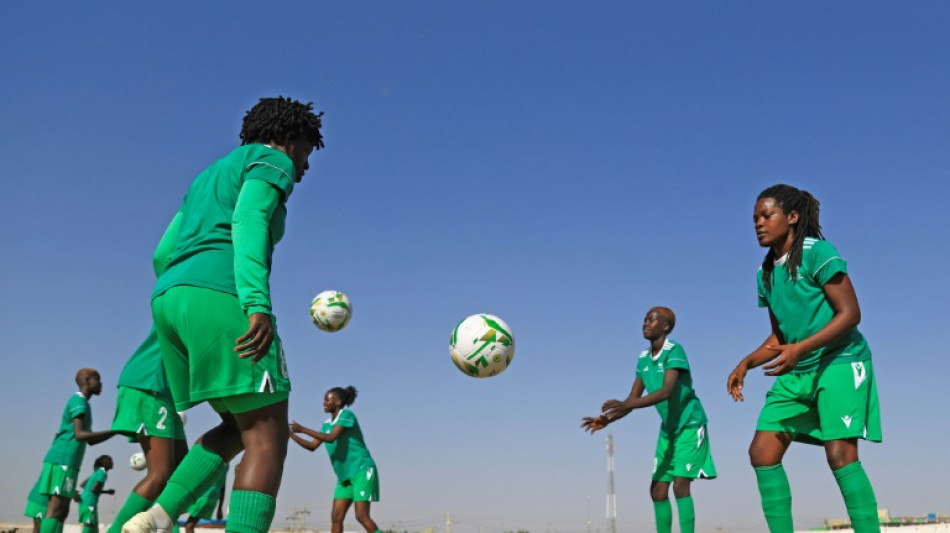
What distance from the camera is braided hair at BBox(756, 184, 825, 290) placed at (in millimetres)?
5953

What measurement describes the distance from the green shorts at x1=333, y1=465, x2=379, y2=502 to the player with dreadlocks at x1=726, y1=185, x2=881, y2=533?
690 cm

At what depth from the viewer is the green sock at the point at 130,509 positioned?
17.6 ft

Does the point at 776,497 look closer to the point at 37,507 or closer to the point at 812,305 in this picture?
the point at 812,305

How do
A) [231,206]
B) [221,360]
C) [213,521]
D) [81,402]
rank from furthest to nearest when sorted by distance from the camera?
1. [213,521]
2. [81,402]
3. [231,206]
4. [221,360]

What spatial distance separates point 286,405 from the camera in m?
3.89

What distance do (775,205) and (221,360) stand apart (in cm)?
398

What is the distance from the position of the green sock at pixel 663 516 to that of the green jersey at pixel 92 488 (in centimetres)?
1065

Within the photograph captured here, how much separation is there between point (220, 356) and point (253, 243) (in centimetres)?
50

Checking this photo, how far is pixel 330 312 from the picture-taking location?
11.1m

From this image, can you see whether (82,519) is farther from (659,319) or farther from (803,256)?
(803,256)

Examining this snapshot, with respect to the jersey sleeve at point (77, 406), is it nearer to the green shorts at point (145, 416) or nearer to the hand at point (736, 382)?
the green shorts at point (145, 416)

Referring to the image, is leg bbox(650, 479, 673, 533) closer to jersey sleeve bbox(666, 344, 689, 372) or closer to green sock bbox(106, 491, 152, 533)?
jersey sleeve bbox(666, 344, 689, 372)


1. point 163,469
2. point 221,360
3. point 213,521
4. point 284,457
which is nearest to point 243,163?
point 221,360

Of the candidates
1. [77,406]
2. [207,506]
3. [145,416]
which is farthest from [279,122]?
[77,406]
